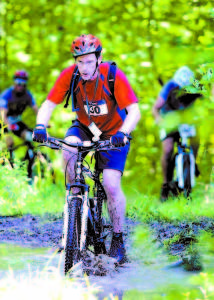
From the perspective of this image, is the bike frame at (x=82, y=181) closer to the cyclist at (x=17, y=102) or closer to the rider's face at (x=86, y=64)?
the rider's face at (x=86, y=64)

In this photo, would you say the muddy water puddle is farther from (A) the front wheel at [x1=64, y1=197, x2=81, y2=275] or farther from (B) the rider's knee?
(B) the rider's knee

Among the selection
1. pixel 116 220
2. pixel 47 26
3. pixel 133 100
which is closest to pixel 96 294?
pixel 116 220

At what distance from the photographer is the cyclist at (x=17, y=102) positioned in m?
10.9

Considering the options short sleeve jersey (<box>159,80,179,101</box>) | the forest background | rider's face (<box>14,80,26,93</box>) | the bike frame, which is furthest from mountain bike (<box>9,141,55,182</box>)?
the bike frame

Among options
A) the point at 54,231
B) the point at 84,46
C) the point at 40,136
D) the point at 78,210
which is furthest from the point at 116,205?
the point at 54,231

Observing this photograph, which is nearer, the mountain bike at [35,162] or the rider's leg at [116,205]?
the rider's leg at [116,205]

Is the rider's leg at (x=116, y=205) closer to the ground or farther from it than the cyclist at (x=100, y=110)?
closer to the ground

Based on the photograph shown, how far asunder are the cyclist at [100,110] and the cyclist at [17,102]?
5.46 meters

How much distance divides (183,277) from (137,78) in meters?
7.45

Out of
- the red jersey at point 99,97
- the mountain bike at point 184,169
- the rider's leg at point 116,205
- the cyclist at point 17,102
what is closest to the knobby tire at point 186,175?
the mountain bike at point 184,169

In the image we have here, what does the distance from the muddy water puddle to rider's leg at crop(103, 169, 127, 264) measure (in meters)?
0.16

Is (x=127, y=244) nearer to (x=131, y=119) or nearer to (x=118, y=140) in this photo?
(x=131, y=119)

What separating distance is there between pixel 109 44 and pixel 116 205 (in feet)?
25.4

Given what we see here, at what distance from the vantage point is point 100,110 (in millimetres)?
5430
